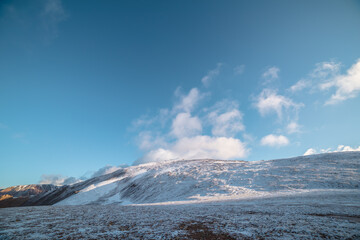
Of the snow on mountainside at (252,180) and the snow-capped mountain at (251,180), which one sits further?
the snow on mountainside at (252,180)

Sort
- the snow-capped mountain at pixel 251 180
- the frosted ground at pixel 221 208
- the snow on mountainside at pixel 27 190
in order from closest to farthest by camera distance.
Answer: the frosted ground at pixel 221 208, the snow-capped mountain at pixel 251 180, the snow on mountainside at pixel 27 190

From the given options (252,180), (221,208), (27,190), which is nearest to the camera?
(221,208)

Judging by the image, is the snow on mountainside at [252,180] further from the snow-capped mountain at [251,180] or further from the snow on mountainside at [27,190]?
the snow on mountainside at [27,190]

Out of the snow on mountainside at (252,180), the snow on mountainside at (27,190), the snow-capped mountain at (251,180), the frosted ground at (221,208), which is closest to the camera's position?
the frosted ground at (221,208)

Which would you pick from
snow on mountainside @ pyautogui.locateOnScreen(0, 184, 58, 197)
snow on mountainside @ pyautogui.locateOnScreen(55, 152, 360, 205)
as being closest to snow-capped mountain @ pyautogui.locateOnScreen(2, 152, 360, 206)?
snow on mountainside @ pyautogui.locateOnScreen(55, 152, 360, 205)

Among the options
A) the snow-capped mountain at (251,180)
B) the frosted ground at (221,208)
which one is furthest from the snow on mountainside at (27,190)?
the snow-capped mountain at (251,180)

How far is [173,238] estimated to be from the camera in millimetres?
7305

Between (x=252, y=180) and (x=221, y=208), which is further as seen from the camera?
(x=252, y=180)

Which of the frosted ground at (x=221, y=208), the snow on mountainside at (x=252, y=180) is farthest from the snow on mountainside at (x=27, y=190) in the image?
the snow on mountainside at (x=252, y=180)

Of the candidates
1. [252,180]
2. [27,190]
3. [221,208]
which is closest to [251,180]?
[252,180]

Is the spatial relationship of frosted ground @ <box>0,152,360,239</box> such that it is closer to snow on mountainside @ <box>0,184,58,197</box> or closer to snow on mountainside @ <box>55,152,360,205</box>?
snow on mountainside @ <box>55,152,360,205</box>

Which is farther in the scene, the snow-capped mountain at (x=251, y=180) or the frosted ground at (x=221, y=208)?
the snow-capped mountain at (x=251, y=180)

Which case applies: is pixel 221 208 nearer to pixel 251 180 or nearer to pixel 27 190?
pixel 251 180

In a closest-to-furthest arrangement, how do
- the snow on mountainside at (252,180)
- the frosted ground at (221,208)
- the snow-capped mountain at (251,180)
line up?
the frosted ground at (221,208) < the snow-capped mountain at (251,180) < the snow on mountainside at (252,180)
